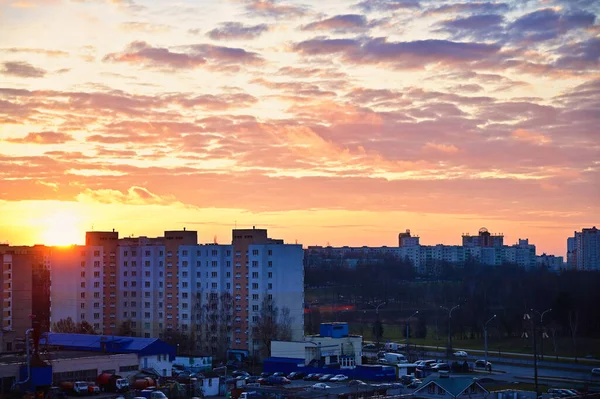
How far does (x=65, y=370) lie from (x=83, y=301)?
19.5 m

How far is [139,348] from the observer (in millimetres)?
33531

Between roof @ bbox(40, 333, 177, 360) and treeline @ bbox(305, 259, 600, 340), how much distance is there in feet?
57.2

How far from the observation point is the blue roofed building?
110 feet

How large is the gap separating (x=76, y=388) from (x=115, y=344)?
5572 millimetres

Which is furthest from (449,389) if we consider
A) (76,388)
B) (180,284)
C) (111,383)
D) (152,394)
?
(180,284)

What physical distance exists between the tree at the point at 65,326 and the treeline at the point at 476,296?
20.9 meters

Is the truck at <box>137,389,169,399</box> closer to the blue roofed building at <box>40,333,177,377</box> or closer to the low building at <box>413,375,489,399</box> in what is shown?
the blue roofed building at <box>40,333,177,377</box>

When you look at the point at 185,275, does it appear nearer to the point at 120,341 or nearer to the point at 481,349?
the point at 120,341

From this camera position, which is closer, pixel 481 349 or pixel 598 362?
pixel 598 362

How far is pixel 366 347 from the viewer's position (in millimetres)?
46938

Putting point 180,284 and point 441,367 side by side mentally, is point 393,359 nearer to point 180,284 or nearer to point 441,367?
point 441,367

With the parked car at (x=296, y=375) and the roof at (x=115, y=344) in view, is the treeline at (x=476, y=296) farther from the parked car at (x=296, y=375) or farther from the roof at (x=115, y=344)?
the roof at (x=115, y=344)

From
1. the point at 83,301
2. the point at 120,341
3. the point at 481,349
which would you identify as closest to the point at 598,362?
the point at 481,349

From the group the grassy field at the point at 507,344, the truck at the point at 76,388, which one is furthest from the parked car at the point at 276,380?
the grassy field at the point at 507,344
